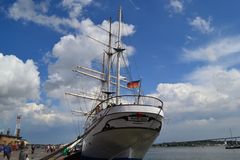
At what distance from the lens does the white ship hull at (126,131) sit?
21.3m

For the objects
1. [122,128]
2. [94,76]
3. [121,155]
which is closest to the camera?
[122,128]

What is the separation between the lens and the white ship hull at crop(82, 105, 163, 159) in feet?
69.9

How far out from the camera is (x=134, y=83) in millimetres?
24609

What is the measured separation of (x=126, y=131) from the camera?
2131 cm

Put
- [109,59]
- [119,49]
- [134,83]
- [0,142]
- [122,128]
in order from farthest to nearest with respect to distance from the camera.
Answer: [0,142]
[109,59]
[119,49]
[134,83]
[122,128]

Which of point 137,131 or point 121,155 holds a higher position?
point 137,131

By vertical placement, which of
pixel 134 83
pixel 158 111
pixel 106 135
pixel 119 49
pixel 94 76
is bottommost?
pixel 106 135

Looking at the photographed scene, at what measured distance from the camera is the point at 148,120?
21688 millimetres

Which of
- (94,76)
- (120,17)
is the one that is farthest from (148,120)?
(94,76)

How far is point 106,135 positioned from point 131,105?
3164 mm

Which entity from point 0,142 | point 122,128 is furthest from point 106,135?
point 0,142

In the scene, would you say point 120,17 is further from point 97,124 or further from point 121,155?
point 121,155

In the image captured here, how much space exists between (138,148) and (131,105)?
4.26 m

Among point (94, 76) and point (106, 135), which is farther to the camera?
point (94, 76)
